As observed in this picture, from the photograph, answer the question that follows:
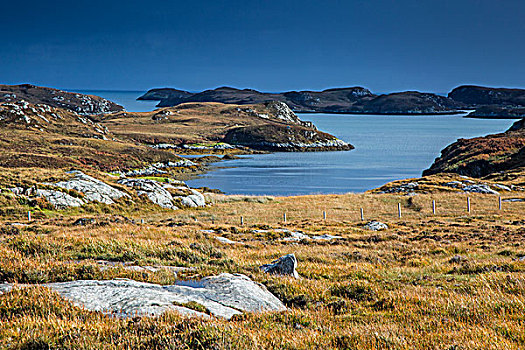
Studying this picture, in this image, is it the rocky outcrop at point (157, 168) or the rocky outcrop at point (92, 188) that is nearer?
the rocky outcrop at point (92, 188)

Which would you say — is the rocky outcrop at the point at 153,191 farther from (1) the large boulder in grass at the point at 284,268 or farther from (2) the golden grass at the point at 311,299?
(1) the large boulder in grass at the point at 284,268

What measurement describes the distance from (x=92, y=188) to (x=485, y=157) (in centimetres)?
Answer: 7059

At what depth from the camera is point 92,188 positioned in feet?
144

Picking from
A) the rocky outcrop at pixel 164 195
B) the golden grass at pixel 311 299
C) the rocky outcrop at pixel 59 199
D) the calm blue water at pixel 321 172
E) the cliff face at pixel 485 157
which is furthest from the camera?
the calm blue water at pixel 321 172

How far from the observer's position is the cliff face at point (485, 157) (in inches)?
2894

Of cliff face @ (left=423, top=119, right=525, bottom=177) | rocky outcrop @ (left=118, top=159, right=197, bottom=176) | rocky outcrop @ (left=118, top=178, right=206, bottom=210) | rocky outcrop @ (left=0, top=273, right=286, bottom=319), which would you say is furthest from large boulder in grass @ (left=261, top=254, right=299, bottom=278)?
rocky outcrop @ (left=118, top=159, right=197, bottom=176)

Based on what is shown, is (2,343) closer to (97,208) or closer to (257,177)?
(97,208)

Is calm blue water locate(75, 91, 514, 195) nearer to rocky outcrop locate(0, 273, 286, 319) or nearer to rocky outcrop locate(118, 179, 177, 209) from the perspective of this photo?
rocky outcrop locate(118, 179, 177, 209)

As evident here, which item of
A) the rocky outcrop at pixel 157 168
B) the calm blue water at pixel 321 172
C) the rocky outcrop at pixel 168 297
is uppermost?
the rocky outcrop at pixel 168 297

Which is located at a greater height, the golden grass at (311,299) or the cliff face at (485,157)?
the golden grass at (311,299)

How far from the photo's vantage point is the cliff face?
241 ft

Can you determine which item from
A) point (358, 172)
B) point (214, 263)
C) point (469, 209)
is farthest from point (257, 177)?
point (214, 263)

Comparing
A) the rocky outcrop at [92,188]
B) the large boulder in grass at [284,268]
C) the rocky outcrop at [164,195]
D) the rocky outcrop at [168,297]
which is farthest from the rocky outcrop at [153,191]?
the rocky outcrop at [168,297]

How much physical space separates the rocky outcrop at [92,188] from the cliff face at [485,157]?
62.8 m
